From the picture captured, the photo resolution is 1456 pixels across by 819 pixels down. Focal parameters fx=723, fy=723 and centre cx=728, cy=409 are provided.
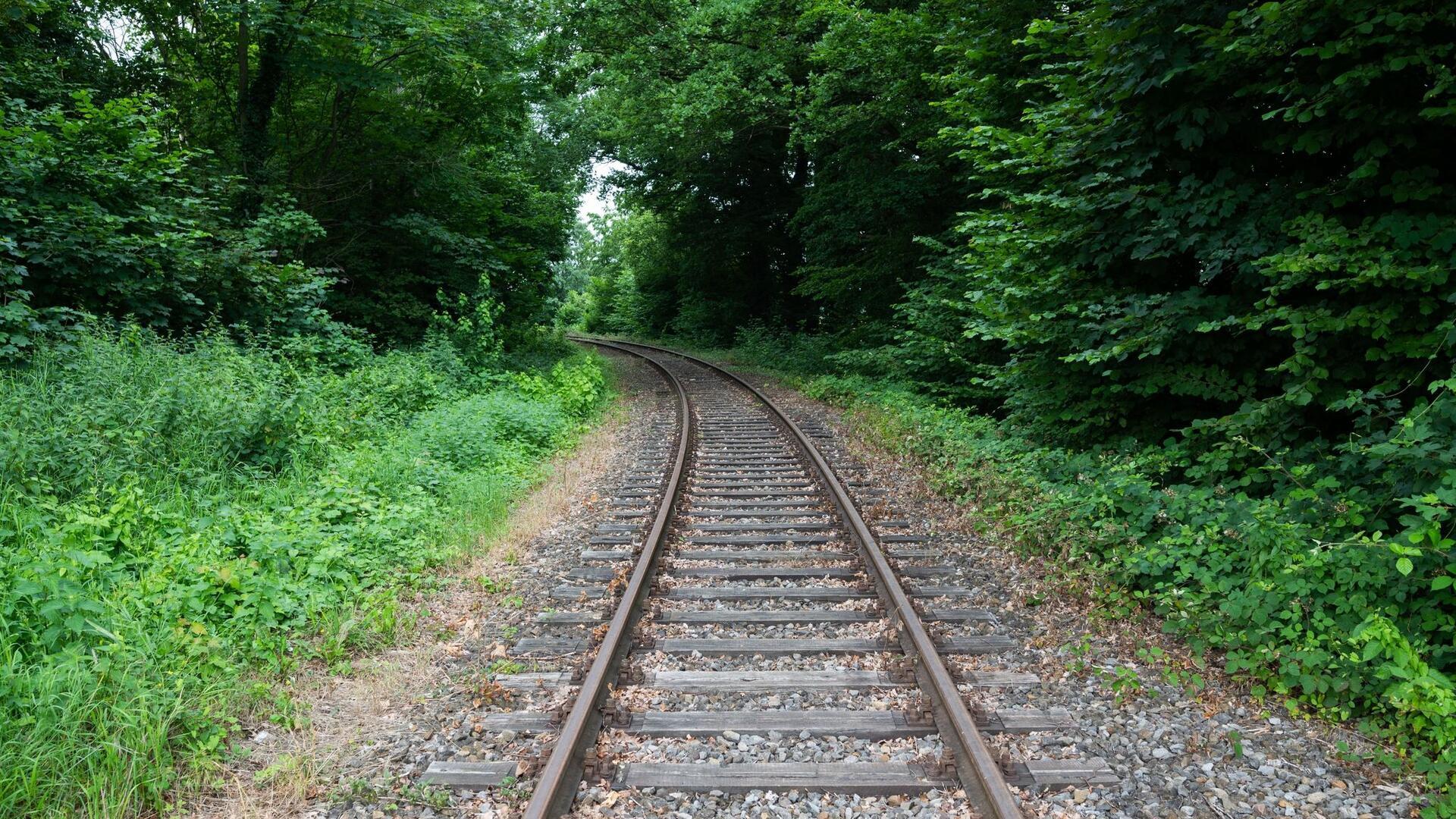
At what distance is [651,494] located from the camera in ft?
26.3

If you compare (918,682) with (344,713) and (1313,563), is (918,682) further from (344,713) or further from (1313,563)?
(344,713)

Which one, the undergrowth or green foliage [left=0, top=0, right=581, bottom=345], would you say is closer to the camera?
the undergrowth

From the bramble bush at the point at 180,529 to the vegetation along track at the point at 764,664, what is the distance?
50.6 inches

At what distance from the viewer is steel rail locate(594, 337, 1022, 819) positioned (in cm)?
287

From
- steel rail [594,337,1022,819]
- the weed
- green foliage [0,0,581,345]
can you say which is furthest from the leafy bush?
green foliage [0,0,581,345]

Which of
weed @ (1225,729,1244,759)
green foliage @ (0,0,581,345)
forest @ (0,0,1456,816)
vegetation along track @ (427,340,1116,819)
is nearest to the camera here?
vegetation along track @ (427,340,1116,819)

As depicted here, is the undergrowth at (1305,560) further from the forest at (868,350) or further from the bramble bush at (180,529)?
the bramble bush at (180,529)

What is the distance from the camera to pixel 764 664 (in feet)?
13.8

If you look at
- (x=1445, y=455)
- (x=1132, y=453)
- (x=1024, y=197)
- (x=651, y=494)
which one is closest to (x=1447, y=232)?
(x=1445, y=455)

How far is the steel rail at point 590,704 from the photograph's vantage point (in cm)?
288

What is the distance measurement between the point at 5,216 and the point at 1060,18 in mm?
10754

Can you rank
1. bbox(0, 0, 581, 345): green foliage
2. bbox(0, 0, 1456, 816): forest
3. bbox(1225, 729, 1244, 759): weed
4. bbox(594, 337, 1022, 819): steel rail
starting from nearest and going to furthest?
1. bbox(594, 337, 1022, 819): steel rail
2. bbox(1225, 729, 1244, 759): weed
3. bbox(0, 0, 1456, 816): forest
4. bbox(0, 0, 581, 345): green foliage

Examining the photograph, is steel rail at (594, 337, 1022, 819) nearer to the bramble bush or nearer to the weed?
the weed

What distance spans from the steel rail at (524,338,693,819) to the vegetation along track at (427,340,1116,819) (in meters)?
0.01
